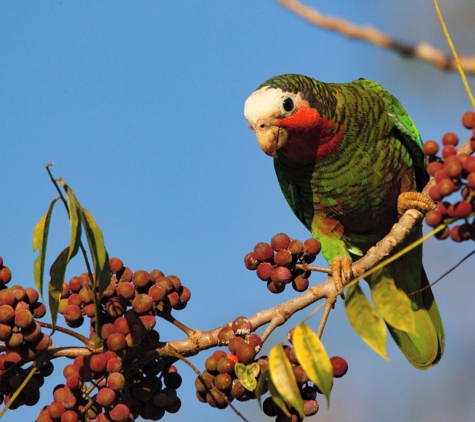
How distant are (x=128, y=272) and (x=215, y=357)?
49 cm

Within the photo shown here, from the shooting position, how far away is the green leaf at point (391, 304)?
1833 millimetres

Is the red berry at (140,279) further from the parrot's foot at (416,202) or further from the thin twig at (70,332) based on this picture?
the parrot's foot at (416,202)

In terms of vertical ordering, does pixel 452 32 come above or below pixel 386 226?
above

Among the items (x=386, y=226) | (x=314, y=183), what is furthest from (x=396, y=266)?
(x=314, y=183)

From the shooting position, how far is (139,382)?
2602 millimetres

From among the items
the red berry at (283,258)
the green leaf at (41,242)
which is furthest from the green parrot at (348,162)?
the green leaf at (41,242)

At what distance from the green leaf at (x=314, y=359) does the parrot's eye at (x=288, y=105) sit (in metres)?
2.21

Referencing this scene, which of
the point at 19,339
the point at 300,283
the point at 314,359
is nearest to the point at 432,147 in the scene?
the point at 314,359

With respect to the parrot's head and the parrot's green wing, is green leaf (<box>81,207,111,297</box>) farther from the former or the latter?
the parrot's green wing

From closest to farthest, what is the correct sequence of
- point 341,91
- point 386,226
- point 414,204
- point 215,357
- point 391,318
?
point 391,318 < point 215,357 < point 414,204 < point 341,91 < point 386,226

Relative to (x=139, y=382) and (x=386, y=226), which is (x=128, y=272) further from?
(x=386, y=226)

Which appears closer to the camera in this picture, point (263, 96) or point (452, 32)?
point (263, 96)

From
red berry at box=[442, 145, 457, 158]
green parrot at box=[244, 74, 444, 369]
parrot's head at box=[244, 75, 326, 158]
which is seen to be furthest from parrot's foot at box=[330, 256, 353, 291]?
red berry at box=[442, 145, 457, 158]

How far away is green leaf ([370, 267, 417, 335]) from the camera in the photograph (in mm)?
1833
